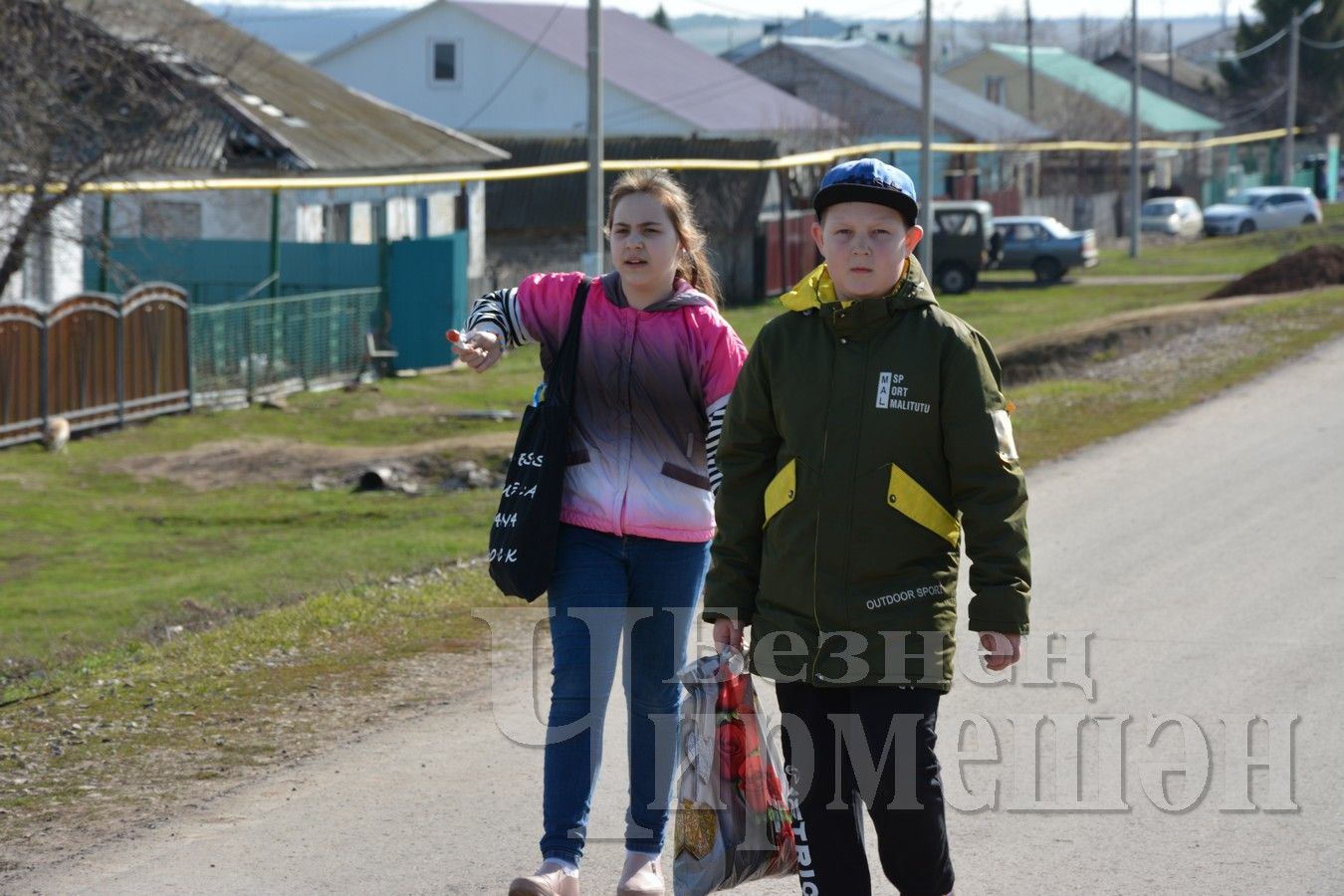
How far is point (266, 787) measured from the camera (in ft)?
16.6

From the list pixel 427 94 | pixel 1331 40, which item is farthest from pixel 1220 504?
pixel 1331 40

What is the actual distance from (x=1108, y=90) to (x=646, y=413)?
8707 cm

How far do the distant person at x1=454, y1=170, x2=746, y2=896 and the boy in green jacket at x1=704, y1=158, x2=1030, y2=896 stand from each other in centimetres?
60

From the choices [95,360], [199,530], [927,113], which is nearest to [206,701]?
[199,530]

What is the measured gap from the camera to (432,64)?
55.6m

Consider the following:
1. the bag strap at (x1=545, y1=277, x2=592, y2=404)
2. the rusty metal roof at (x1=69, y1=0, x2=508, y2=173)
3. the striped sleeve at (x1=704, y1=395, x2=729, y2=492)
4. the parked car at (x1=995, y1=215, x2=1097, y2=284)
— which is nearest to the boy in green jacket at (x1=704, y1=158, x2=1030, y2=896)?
the striped sleeve at (x1=704, y1=395, x2=729, y2=492)

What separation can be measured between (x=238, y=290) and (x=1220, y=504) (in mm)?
15363

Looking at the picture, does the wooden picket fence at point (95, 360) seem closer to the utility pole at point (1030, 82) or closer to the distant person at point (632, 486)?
the distant person at point (632, 486)

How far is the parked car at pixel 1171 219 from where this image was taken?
53.7m

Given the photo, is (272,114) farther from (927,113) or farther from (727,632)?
(727,632)

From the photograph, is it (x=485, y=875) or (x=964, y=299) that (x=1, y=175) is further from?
(x=964, y=299)

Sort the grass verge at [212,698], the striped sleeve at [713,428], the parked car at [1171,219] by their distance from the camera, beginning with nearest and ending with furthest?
1. the striped sleeve at [713,428]
2. the grass verge at [212,698]
3. the parked car at [1171,219]

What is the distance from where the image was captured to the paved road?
433cm

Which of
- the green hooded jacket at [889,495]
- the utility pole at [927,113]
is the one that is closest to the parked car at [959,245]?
the utility pole at [927,113]
